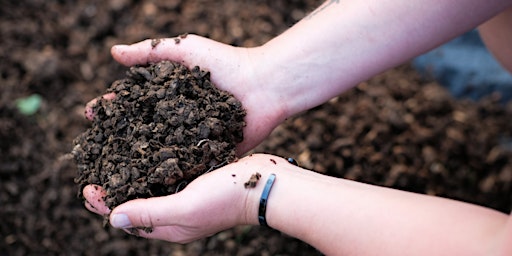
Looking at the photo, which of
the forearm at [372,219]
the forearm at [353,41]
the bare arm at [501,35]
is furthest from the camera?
the bare arm at [501,35]

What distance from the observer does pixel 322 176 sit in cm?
154

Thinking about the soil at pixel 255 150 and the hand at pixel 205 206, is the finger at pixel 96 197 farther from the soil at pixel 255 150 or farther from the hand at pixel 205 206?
the soil at pixel 255 150

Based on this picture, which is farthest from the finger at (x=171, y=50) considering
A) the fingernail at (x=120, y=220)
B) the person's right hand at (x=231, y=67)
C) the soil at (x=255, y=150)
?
the soil at (x=255, y=150)

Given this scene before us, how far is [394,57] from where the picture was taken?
5.75 feet

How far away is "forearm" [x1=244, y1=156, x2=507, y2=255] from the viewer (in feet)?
4.38

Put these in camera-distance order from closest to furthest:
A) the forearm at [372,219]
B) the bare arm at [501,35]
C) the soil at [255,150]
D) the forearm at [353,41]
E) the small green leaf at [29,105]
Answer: the forearm at [372,219], the forearm at [353,41], the bare arm at [501,35], the soil at [255,150], the small green leaf at [29,105]

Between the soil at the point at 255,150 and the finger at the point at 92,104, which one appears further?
the soil at the point at 255,150

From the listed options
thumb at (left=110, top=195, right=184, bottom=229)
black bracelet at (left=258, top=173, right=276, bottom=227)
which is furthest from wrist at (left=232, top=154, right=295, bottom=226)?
thumb at (left=110, top=195, right=184, bottom=229)

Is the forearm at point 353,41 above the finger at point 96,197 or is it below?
above

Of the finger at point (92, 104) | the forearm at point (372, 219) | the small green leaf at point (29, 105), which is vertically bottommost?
the forearm at point (372, 219)

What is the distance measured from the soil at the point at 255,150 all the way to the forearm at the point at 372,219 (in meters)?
0.67

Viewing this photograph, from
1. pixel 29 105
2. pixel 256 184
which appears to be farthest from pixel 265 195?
pixel 29 105

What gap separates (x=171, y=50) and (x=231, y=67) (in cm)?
18

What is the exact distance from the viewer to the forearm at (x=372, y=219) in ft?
4.38
